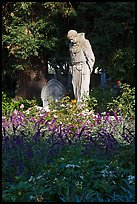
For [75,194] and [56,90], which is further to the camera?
[56,90]

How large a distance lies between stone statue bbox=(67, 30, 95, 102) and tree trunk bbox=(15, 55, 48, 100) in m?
3.63

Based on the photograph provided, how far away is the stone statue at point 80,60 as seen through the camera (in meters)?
8.49

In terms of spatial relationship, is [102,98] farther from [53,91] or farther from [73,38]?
[73,38]

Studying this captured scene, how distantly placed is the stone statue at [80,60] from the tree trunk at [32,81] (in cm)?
363

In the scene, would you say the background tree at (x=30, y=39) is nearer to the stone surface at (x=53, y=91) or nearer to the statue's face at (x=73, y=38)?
the stone surface at (x=53, y=91)

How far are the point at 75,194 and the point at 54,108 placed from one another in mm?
4866

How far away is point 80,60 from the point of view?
28.0ft

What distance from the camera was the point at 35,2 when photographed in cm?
1096

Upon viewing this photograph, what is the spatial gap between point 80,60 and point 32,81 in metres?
3.98

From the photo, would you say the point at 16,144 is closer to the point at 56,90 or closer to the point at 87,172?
the point at 87,172

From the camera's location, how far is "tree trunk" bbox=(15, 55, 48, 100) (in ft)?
39.9

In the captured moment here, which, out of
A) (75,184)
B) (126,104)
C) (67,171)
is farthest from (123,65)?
(75,184)

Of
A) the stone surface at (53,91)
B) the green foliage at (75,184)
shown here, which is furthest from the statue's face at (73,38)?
the green foliage at (75,184)

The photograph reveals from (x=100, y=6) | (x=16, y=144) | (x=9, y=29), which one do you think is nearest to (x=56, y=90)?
(x=9, y=29)
